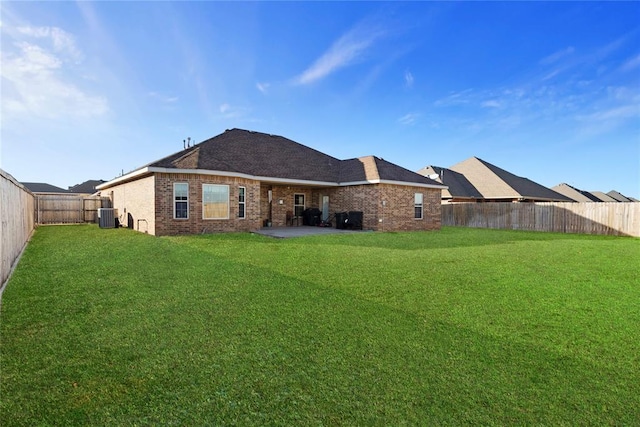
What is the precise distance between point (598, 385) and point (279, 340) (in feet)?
9.93

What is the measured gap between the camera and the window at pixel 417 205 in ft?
61.8

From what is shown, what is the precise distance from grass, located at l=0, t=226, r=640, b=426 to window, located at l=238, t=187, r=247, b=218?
26.1ft

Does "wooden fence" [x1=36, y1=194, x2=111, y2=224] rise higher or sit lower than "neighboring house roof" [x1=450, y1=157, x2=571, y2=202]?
lower

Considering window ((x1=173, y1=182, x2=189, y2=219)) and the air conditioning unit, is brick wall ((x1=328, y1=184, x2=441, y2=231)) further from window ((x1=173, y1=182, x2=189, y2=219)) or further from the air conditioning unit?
the air conditioning unit

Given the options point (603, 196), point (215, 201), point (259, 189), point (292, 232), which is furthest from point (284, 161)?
point (603, 196)

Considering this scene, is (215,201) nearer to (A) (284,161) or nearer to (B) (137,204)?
(B) (137,204)

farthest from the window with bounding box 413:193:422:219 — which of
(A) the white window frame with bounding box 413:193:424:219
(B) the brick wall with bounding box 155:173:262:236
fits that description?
(B) the brick wall with bounding box 155:173:262:236

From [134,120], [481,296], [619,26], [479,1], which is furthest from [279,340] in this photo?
[619,26]

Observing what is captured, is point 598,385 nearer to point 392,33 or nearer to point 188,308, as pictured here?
point 188,308

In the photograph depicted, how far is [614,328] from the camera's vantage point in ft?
12.9

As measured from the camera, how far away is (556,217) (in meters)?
19.6

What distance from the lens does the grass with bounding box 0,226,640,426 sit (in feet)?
7.69

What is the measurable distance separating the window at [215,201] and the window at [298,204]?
614cm

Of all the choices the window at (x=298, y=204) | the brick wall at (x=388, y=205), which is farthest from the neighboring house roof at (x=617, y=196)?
the window at (x=298, y=204)
